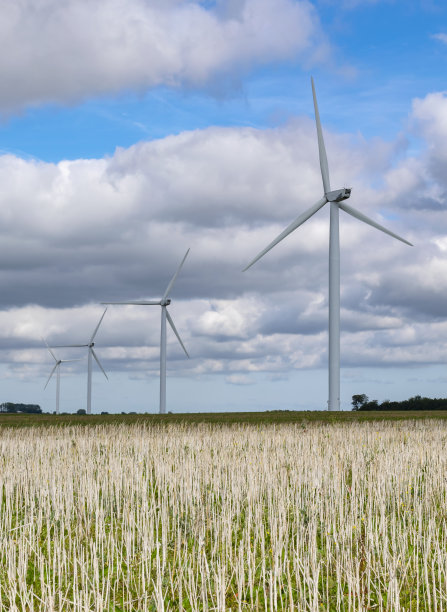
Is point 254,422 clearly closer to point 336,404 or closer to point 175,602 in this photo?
point 336,404

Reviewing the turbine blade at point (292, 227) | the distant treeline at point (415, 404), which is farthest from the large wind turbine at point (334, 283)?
the distant treeline at point (415, 404)

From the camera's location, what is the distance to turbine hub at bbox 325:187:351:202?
2579 inches

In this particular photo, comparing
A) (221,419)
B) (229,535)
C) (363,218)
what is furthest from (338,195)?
(229,535)

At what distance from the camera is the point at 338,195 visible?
65.8 m

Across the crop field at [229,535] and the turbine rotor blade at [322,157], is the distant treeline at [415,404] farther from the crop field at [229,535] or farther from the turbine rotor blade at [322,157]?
the crop field at [229,535]

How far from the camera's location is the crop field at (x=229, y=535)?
33.2 feet

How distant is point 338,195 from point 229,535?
186 ft

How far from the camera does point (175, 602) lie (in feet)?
34.4

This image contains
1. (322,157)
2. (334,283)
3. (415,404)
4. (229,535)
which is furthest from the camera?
(415,404)

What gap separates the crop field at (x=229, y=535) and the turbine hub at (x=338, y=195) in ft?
140

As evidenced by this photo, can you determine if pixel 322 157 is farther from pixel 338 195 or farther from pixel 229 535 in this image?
pixel 229 535

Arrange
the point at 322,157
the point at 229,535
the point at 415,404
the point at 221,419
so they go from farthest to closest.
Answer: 1. the point at 415,404
2. the point at 322,157
3. the point at 221,419
4. the point at 229,535

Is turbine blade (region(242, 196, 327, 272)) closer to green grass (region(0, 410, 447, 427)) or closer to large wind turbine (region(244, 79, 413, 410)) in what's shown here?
large wind turbine (region(244, 79, 413, 410))

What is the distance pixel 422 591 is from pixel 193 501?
6.46m
